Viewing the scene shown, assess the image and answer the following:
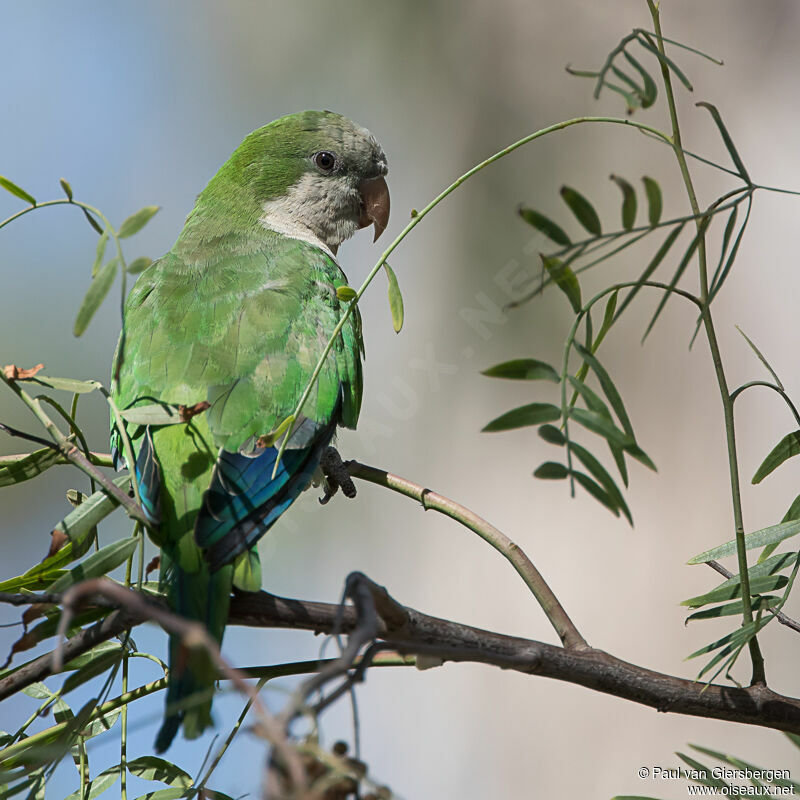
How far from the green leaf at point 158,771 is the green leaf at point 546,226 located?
0.71m

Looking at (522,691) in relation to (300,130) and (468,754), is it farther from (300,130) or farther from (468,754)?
(300,130)

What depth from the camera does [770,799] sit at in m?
A: 0.81

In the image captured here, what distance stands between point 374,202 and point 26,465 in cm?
159

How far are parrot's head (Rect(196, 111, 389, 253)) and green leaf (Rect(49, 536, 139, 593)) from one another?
4.18 feet

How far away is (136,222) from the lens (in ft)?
2.55

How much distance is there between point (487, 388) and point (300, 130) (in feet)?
7.34

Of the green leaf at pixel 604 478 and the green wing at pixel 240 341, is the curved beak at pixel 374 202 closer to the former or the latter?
the green wing at pixel 240 341

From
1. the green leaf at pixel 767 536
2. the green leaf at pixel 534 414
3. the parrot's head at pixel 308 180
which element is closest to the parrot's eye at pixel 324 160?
the parrot's head at pixel 308 180

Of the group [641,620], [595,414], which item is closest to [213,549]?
[595,414]

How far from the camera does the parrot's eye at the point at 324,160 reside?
2260 mm

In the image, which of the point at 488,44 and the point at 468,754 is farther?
the point at 488,44

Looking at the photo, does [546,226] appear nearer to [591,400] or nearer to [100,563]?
[591,400]

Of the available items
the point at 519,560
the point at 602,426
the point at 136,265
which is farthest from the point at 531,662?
the point at 136,265

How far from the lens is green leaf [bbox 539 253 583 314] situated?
0.65 metres
